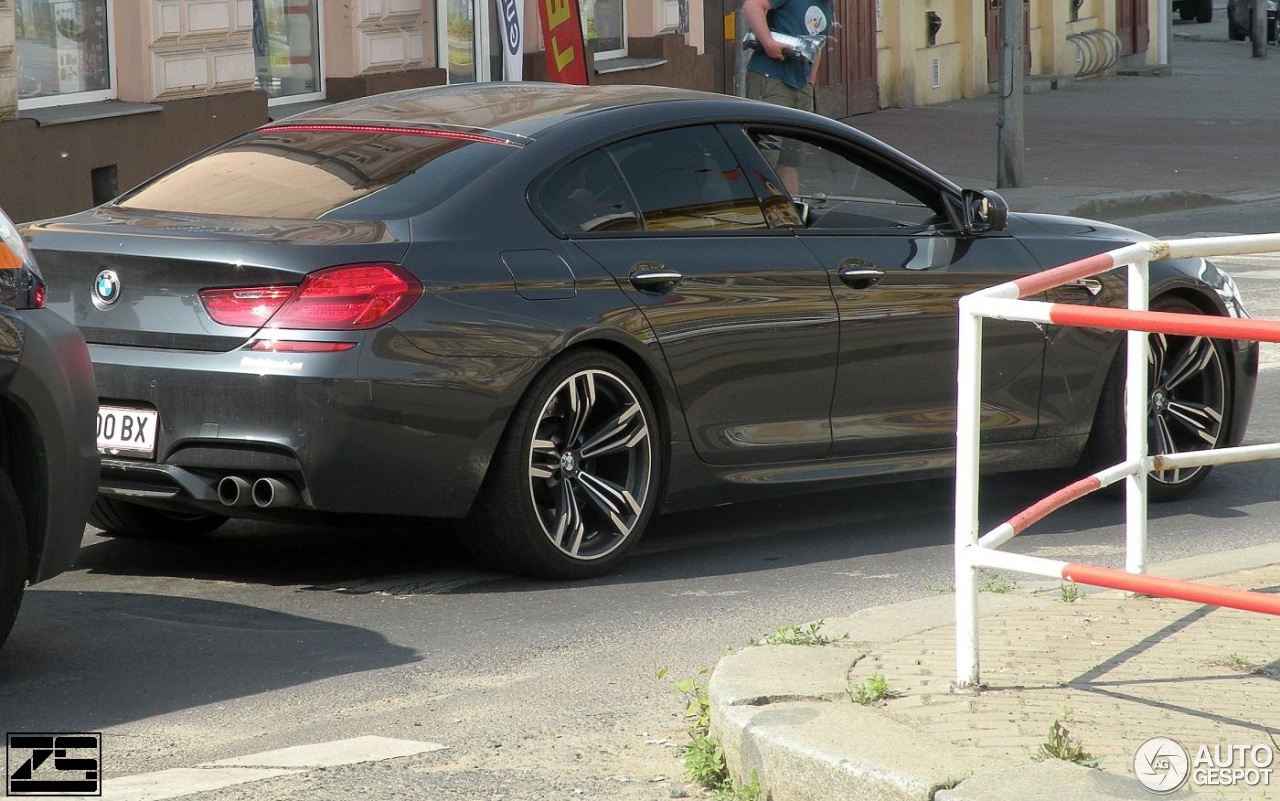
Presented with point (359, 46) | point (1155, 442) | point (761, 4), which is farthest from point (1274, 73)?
point (1155, 442)

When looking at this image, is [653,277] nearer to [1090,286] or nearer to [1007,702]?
[1090,286]

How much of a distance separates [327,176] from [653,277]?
104 centimetres

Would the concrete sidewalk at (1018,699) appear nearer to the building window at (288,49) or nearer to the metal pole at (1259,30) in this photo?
the building window at (288,49)

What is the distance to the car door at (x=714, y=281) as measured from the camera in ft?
20.5

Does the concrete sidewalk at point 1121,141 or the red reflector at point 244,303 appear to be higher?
the red reflector at point 244,303

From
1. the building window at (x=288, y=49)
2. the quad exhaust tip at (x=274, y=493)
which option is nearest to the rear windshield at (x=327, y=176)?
the quad exhaust tip at (x=274, y=493)

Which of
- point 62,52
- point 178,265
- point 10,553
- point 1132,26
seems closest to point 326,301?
point 178,265

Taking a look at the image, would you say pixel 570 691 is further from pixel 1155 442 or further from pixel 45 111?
pixel 45 111

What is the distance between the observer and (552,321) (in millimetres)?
5926

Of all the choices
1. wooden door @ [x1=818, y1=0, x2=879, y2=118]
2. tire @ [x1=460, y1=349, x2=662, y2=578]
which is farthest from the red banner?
wooden door @ [x1=818, y1=0, x2=879, y2=118]

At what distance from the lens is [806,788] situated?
156 inches

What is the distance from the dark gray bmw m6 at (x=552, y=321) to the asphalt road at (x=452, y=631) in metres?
0.26

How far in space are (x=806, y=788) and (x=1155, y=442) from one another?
3968 millimetres

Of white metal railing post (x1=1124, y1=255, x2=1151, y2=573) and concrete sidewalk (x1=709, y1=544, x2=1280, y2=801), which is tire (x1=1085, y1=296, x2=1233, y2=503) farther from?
concrete sidewalk (x1=709, y1=544, x2=1280, y2=801)
